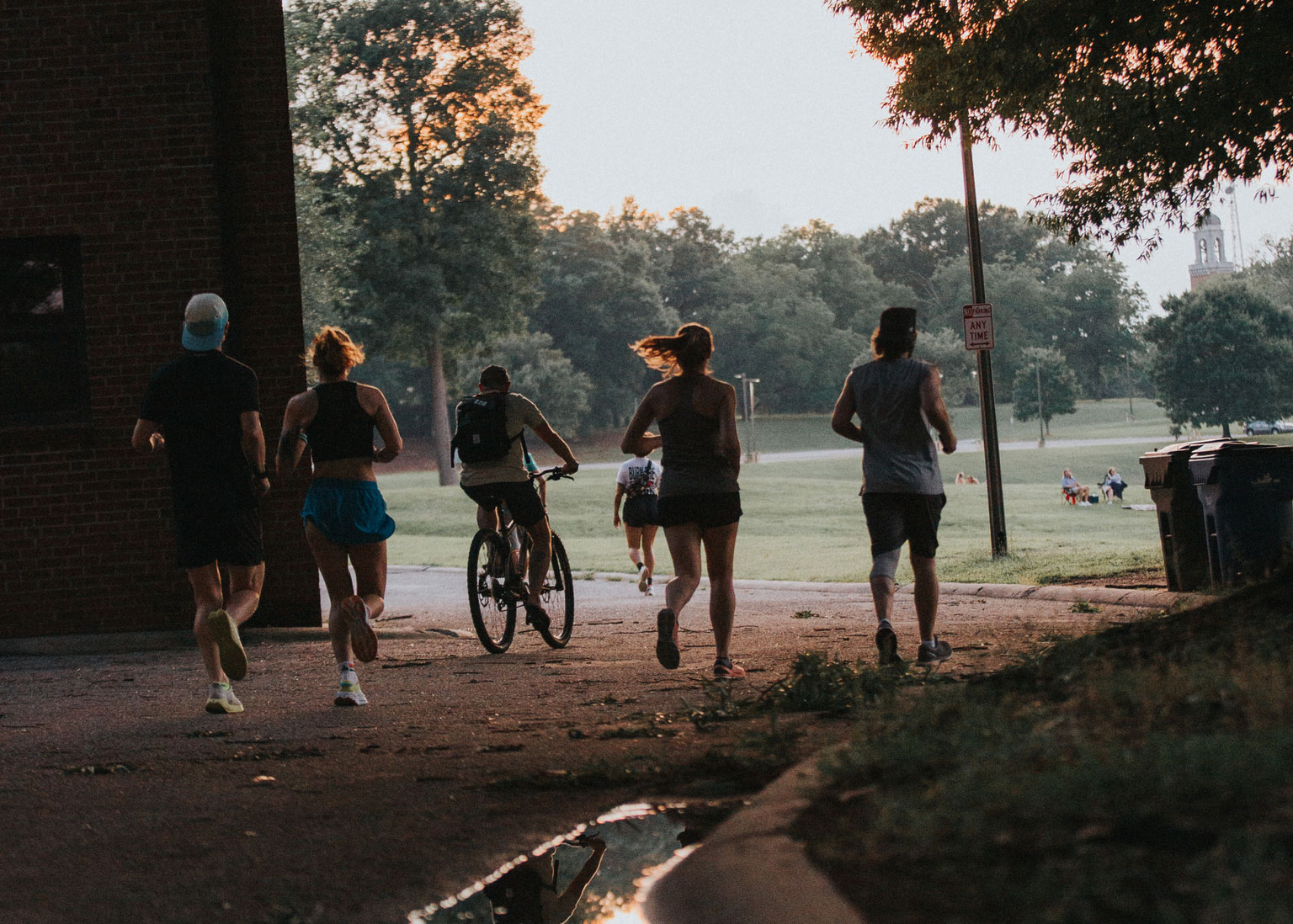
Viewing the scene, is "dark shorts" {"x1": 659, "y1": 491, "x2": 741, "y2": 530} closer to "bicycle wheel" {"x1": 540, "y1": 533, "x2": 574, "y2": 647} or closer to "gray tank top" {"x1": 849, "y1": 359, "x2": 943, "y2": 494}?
"gray tank top" {"x1": 849, "y1": 359, "x2": 943, "y2": 494}

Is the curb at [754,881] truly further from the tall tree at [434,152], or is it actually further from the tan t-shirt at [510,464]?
the tall tree at [434,152]

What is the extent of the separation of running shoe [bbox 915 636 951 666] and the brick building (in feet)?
19.6

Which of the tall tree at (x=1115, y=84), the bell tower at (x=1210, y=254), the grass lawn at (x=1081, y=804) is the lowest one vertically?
the grass lawn at (x=1081, y=804)

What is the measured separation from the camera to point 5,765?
19.2 feet

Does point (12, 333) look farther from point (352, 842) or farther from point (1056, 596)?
point (1056, 596)

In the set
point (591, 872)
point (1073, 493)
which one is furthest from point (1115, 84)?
point (1073, 493)

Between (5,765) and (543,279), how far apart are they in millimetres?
87677

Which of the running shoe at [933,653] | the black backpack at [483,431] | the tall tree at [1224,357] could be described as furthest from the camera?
the tall tree at [1224,357]

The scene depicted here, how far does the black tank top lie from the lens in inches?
289

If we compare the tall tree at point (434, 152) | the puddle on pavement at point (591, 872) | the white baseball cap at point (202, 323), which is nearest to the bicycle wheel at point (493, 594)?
the white baseball cap at point (202, 323)

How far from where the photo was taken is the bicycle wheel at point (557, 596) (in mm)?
9961

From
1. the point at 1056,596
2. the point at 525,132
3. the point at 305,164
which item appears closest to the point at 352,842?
the point at 1056,596

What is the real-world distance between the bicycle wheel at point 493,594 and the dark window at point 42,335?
140 inches

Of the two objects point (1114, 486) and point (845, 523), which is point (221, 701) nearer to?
point (845, 523)
